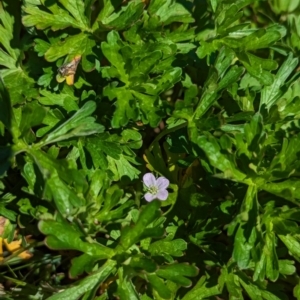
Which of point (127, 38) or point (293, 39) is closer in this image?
point (127, 38)

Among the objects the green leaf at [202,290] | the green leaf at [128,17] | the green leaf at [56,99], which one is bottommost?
the green leaf at [202,290]

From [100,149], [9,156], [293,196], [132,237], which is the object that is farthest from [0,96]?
[293,196]

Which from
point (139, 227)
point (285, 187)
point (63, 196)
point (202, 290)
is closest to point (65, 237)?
point (63, 196)

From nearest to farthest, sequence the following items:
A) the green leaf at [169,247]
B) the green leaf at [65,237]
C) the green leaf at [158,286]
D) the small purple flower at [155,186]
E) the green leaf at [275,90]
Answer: the green leaf at [65,237] < the green leaf at [158,286] < the green leaf at [169,247] < the small purple flower at [155,186] < the green leaf at [275,90]

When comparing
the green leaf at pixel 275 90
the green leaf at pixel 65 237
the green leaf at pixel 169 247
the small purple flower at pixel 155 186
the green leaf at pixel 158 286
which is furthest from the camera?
the green leaf at pixel 275 90

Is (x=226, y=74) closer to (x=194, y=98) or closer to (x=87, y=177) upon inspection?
(x=194, y=98)

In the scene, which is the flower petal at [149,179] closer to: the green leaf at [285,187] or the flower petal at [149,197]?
the flower petal at [149,197]

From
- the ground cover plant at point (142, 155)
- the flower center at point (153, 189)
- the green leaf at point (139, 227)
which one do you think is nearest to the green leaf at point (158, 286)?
the ground cover plant at point (142, 155)
